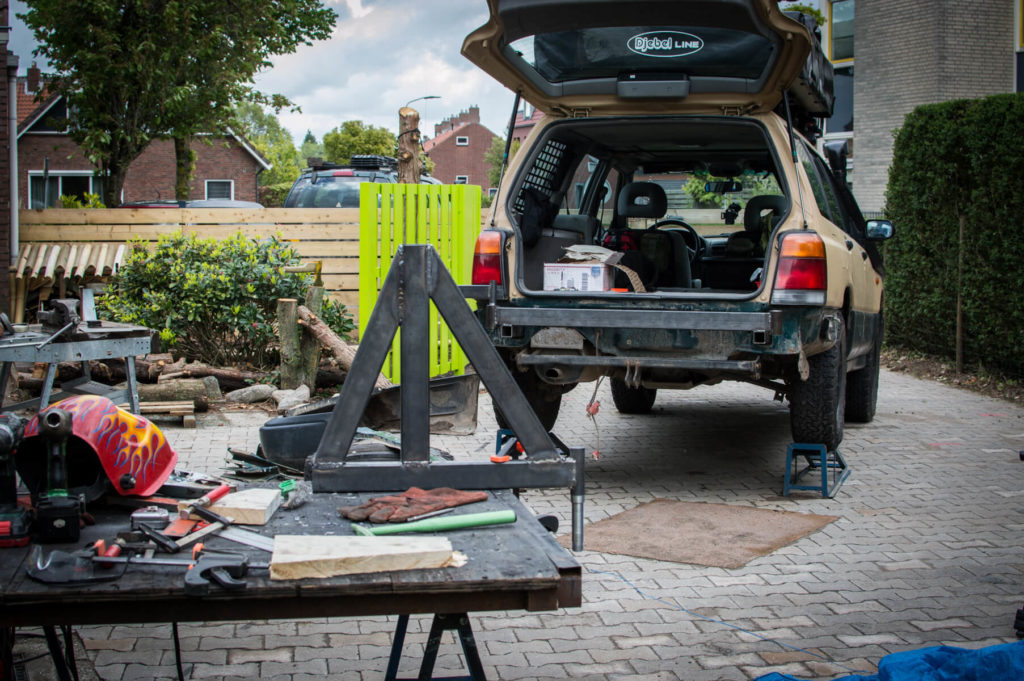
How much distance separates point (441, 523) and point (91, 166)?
38270 mm

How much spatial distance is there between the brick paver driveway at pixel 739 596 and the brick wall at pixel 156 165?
33.0 m

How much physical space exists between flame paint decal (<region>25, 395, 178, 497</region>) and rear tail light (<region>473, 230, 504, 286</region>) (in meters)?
3.47

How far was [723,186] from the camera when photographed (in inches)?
338

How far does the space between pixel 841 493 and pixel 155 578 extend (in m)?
5.15

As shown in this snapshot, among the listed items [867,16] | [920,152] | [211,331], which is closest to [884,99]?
[867,16]

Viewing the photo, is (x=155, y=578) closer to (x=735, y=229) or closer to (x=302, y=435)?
(x=302, y=435)

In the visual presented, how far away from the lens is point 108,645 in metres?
4.00

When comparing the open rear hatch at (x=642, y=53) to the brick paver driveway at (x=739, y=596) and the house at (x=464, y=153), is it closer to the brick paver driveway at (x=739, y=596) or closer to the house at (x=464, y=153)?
the brick paver driveway at (x=739, y=596)

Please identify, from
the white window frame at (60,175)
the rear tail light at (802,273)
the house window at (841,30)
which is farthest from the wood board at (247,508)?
the white window frame at (60,175)

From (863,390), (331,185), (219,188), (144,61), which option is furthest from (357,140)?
(863,390)

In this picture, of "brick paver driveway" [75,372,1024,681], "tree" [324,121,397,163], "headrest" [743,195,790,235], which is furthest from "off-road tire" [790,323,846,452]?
"tree" [324,121,397,163]

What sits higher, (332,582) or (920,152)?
(920,152)

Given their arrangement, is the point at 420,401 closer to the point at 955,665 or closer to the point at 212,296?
the point at 955,665

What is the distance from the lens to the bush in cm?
992
